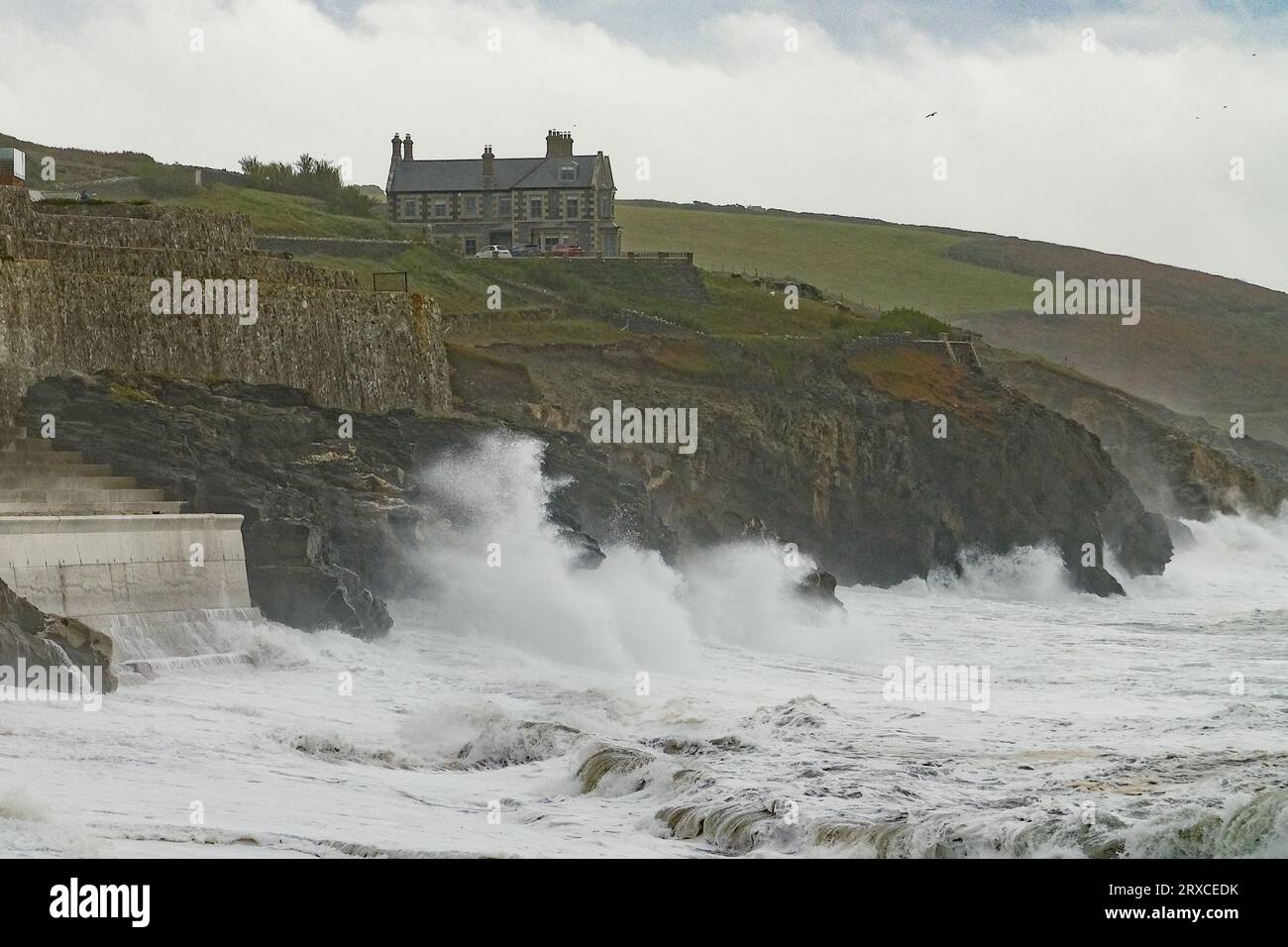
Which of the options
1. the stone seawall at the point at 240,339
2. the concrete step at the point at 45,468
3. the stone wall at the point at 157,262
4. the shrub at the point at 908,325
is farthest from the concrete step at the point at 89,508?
the shrub at the point at 908,325

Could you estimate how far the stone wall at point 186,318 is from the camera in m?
38.6

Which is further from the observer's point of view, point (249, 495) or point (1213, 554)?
point (1213, 554)

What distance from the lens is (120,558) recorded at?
3083 cm

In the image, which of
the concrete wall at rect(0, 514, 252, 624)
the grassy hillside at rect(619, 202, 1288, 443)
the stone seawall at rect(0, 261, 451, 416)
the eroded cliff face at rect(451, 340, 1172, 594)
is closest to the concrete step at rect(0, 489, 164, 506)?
the concrete wall at rect(0, 514, 252, 624)

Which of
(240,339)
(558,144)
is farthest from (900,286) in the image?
(240,339)

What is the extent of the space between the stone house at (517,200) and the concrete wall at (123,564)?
53.4 meters

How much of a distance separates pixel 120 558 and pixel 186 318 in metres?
11.4

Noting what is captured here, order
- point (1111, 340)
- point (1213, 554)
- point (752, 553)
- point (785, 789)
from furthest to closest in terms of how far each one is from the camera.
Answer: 1. point (1111, 340)
2. point (1213, 554)
3. point (752, 553)
4. point (785, 789)

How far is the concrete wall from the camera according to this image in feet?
96.9

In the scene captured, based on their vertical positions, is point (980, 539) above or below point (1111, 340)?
below

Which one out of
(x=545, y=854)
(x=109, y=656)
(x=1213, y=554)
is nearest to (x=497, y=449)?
(x=109, y=656)
